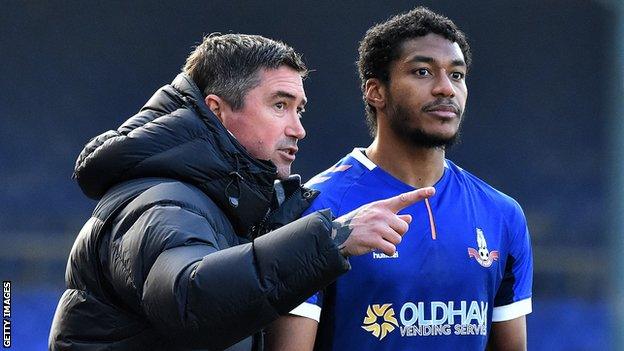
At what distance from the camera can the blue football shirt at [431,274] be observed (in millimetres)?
2580

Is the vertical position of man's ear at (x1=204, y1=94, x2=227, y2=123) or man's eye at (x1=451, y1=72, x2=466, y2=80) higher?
man's eye at (x1=451, y1=72, x2=466, y2=80)

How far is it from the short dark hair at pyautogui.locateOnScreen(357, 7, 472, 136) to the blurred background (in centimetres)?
419

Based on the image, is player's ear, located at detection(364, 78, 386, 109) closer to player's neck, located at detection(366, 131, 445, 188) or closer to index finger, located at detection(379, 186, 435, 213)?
player's neck, located at detection(366, 131, 445, 188)

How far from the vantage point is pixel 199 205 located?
189cm

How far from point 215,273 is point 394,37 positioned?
1.24 meters

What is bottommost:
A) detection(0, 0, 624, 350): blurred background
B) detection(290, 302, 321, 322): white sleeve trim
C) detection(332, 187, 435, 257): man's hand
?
detection(332, 187, 435, 257): man's hand

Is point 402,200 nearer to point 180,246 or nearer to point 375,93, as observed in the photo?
point 180,246

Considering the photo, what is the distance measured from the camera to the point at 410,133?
107 inches

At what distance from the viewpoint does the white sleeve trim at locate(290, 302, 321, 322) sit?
254 cm

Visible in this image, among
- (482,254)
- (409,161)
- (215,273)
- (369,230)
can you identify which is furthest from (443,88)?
(215,273)

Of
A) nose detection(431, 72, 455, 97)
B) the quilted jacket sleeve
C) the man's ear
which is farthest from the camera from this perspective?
nose detection(431, 72, 455, 97)

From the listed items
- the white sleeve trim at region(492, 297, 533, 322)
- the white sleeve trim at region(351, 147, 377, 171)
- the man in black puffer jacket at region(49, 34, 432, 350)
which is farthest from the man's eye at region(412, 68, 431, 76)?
the white sleeve trim at region(492, 297, 533, 322)

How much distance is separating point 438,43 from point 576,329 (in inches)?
181

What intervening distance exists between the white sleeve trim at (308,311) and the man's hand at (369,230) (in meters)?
0.69
